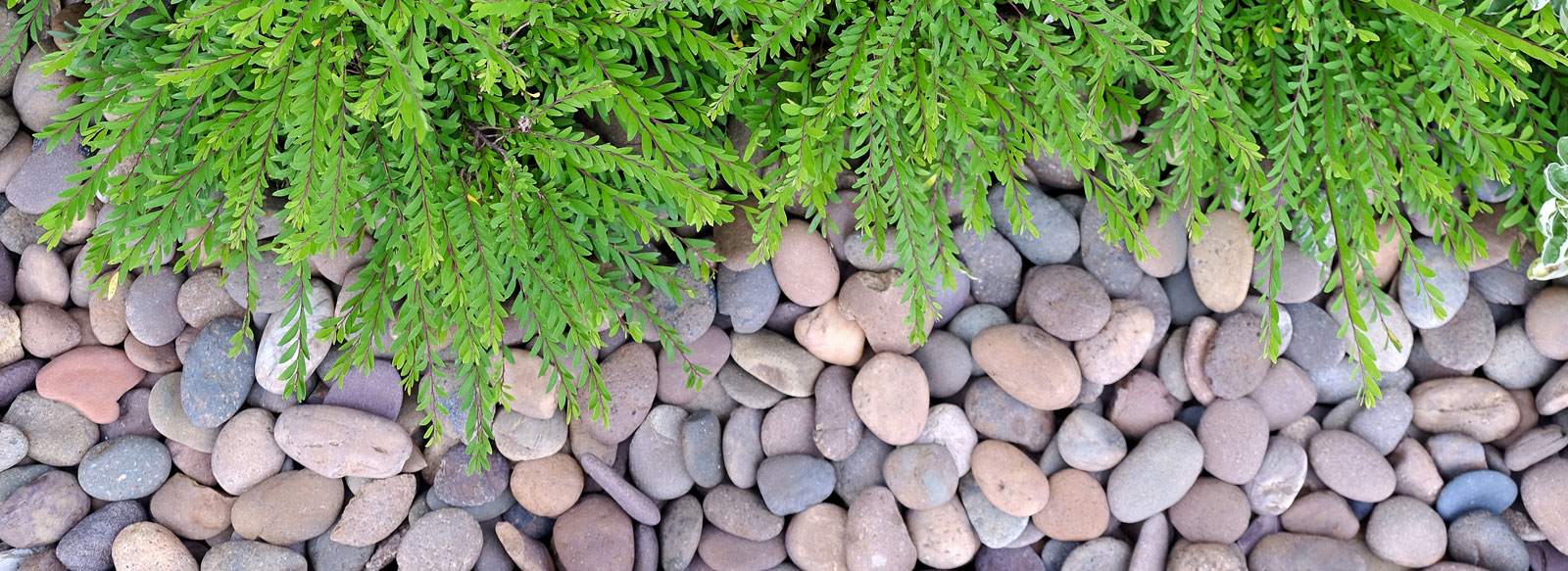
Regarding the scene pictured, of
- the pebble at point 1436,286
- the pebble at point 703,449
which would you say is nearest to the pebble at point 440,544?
the pebble at point 703,449

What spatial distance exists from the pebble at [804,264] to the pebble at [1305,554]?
1.05m

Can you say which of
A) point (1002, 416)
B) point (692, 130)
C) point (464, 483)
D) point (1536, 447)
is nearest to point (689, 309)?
point (692, 130)

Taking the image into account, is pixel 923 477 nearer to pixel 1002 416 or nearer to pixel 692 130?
pixel 1002 416

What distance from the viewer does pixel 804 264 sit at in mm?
1855

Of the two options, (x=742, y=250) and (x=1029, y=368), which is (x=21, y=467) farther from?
(x=1029, y=368)

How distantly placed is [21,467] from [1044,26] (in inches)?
82.3

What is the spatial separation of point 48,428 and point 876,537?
1.63 metres

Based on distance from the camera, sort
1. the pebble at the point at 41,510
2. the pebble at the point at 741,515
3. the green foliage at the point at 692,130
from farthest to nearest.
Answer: the pebble at the point at 741,515
the pebble at the point at 41,510
the green foliage at the point at 692,130

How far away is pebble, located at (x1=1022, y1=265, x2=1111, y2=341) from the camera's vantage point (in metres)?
1.87

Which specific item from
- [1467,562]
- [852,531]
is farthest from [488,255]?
[1467,562]

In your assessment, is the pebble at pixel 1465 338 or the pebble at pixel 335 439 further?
the pebble at pixel 1465 338

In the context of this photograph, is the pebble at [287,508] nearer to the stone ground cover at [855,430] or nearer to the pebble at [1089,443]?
the stone ground cover at [855,430]

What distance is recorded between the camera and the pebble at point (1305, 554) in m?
1.90

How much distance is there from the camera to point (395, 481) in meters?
1.85
